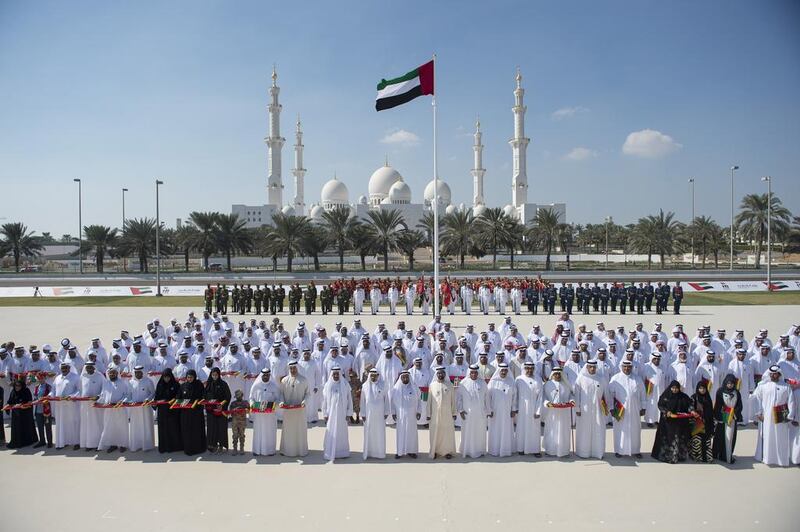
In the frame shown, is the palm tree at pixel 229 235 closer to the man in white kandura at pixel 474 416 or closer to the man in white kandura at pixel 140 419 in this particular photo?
the man in white kandura at pixel 140 419

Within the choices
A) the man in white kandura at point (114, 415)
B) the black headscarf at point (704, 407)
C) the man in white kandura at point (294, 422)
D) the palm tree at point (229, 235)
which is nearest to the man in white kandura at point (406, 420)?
the man in white kandura at point (294, 422)

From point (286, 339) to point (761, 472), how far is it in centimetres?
859

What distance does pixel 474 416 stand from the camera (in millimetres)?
8328

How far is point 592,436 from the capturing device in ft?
26.9

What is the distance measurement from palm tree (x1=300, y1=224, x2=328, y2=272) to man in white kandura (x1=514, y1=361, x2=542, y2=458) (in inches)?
1493

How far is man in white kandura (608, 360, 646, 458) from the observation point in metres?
8.15

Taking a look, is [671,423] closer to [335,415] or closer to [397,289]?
[335,415]

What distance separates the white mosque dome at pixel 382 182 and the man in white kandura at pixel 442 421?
85.5 m

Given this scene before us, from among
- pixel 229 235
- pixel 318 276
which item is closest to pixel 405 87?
pixel 318 276

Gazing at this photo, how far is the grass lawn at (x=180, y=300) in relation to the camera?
Answer: 28.9 metres

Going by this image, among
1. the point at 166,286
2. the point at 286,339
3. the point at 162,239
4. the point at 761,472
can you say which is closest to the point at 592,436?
the point at 761,472

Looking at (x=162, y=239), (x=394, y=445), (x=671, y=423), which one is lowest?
(x=394, y=445)

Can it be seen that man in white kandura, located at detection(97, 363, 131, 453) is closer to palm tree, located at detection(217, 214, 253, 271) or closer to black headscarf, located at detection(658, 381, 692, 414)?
black headscarf, located at detection(658, 381, 692, 414)

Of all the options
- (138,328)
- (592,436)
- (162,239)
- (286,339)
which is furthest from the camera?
(162,239)
